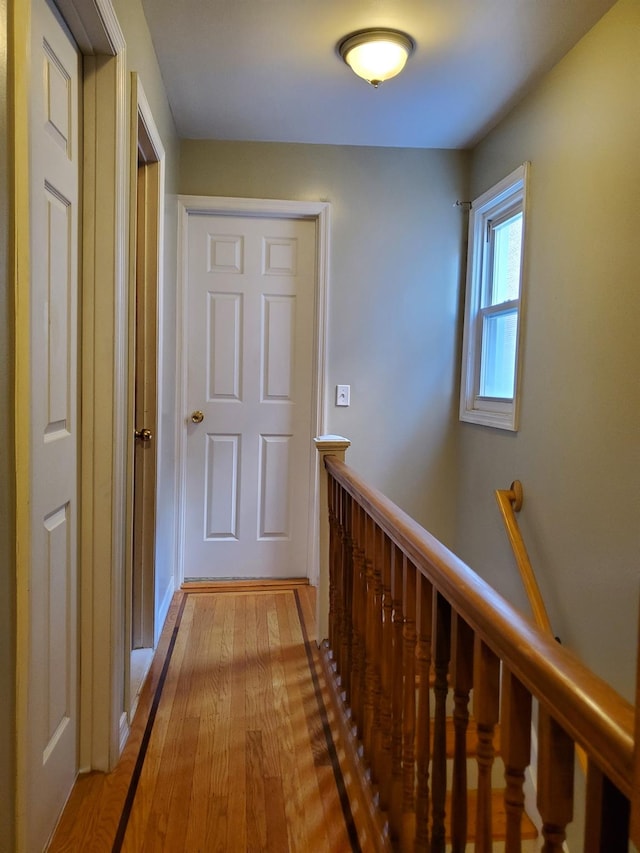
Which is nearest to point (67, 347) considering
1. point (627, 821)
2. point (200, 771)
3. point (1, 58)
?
point (1, 58)

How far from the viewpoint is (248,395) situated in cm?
319

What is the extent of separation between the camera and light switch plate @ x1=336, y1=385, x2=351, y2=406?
3189mm

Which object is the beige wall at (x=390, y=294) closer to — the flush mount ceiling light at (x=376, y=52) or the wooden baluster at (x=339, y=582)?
the flush mount ceiling light at (x=376, y=52)

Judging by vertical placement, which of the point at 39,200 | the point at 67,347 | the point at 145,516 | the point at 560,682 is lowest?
the point at 145,516

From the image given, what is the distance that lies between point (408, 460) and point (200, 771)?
6.53 feet

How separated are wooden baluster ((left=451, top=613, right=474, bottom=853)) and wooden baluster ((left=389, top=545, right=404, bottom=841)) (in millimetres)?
333

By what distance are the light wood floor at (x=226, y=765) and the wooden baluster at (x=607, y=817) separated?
3.41 feet

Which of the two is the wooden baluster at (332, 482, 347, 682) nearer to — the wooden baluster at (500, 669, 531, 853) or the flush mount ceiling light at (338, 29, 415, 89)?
the wooden baluster at (500, 669, 531, 853)

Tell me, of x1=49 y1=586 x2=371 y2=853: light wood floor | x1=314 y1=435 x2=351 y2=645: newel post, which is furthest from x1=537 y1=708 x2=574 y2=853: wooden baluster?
x1=314 y1=435 x2=351 y2=645: newel post

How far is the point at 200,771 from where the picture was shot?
5.50 feet

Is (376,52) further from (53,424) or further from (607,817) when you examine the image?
(607,817)

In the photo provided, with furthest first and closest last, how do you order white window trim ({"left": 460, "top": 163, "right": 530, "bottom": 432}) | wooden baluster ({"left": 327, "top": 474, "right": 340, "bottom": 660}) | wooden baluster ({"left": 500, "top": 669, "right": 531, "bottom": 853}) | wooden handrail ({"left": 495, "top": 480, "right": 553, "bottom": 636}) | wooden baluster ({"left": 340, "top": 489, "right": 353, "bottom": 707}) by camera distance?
white window trim ({"left": 460, "top": 163, "right": 530, "bottom": 432}) < wooden handrail ({"left": 495, "top": 480, "right": 553, "bottom": 636}) < wooden baluster ({"left": 327, "top": 474, "right": 340, "bottom": 660}) < wooden baluster ({"left": 340, "top": 489, "right": 353, "bottom": 707}) < wooden baluster ({"left": 500, "top": 669, "right": 531, "bottom": 853})

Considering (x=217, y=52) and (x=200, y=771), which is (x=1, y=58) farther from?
(x=200, y=771)

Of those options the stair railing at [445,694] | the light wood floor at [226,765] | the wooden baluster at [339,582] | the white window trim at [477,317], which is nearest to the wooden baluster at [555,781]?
the stair railing at [445,694]
